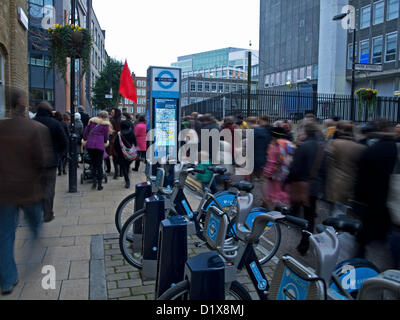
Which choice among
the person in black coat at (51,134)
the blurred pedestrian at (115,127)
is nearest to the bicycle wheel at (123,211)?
the person in black coat at (51,134)

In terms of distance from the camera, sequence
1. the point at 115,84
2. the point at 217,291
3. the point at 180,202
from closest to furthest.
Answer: the point at 217,291 < the point at 180,202 < the point at 115,84

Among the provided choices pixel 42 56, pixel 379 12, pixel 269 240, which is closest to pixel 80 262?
pixel 269 240

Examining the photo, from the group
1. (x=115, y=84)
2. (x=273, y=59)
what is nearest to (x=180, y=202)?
(x=115, y=84)

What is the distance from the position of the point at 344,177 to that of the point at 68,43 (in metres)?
7.32

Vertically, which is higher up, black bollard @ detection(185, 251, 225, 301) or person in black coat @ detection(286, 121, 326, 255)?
person in black coat @ detection(286, 121, 326, 255)

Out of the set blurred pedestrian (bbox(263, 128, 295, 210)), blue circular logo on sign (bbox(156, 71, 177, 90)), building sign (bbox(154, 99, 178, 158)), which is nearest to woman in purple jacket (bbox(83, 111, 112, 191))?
building sign (bbox(154, 99, 178, 158))

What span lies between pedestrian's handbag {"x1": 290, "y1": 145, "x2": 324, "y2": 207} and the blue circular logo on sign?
447 cm

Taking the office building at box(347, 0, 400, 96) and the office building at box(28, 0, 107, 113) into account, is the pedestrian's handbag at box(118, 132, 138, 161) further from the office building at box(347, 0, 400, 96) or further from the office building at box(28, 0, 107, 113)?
the office building at box(347, 0, 400, 96)

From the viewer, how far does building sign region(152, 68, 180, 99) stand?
870 centimetres

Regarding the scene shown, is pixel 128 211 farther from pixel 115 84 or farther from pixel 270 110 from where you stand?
pixel 115 84

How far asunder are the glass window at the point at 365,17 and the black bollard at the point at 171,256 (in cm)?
4339

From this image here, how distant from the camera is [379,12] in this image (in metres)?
38.6

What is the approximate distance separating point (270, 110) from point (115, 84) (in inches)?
700
